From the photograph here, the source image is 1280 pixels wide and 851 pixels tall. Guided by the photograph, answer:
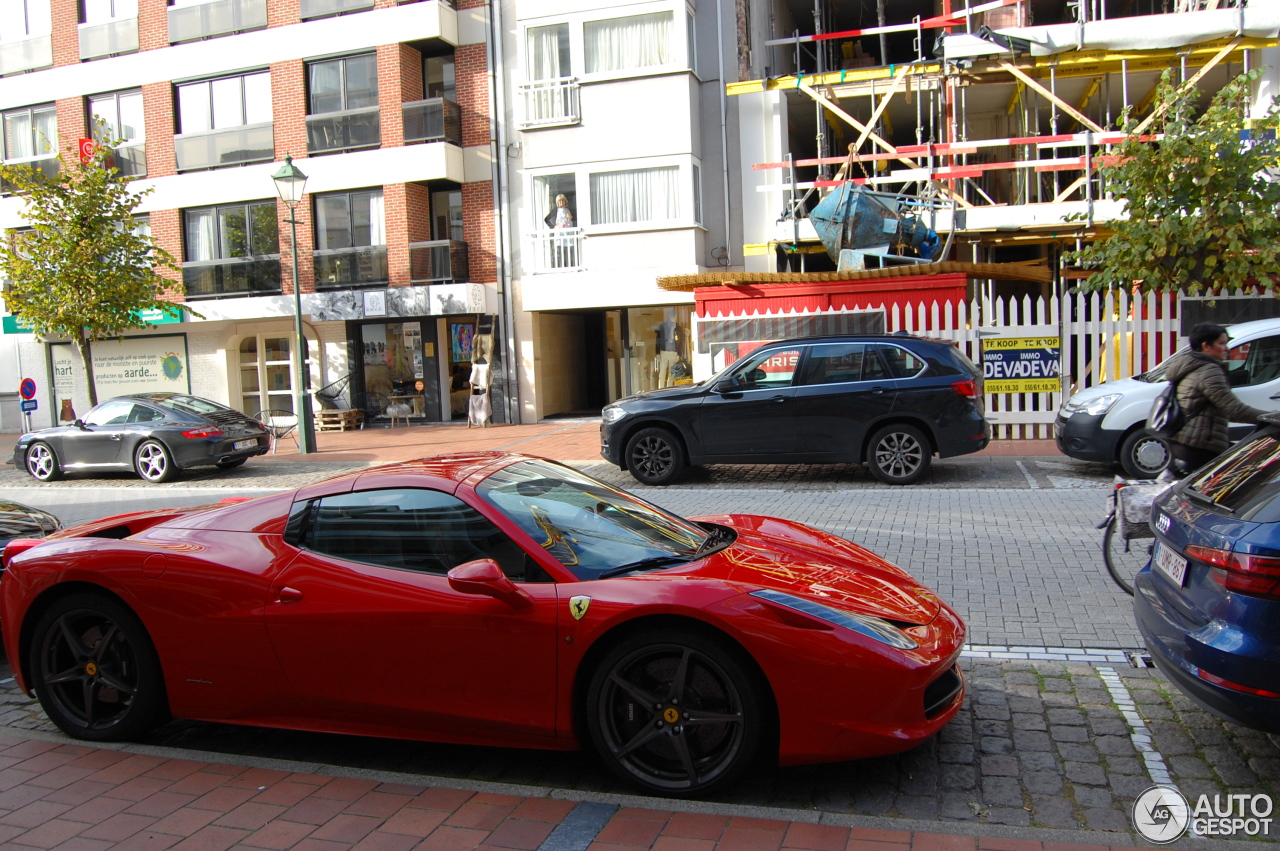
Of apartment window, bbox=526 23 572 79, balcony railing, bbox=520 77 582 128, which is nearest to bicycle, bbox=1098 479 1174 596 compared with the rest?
balcony railing, bbox=520 77 582 128

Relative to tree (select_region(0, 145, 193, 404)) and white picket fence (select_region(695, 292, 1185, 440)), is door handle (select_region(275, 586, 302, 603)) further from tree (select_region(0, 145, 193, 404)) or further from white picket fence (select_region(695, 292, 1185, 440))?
tree (select_region(0, 145, 193, 404))

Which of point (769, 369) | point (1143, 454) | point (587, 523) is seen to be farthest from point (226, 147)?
point (587, 523)

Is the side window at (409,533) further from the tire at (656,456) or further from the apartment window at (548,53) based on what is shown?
the apartment window at (548,53)

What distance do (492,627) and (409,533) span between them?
63 cm

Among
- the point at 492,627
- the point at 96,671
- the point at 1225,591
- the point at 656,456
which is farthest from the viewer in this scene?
the point at 656,456

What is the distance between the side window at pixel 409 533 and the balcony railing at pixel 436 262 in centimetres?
1796

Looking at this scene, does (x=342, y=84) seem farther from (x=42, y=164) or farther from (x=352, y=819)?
(x=352, y=819)

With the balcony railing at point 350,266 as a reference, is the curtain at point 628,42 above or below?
above

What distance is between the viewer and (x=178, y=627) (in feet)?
13.7

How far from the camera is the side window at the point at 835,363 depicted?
1098 cm

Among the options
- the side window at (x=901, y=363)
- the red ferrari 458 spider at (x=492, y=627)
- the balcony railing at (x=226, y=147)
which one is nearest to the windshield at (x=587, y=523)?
the red ferrari 458 spider at (x=492, y=627)

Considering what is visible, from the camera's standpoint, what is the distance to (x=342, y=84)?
72.4 feet

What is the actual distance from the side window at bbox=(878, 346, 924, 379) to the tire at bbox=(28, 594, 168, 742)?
852 centimetres

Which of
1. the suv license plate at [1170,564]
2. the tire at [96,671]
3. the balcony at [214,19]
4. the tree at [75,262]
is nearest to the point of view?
the suv license plate at [1170,564]
